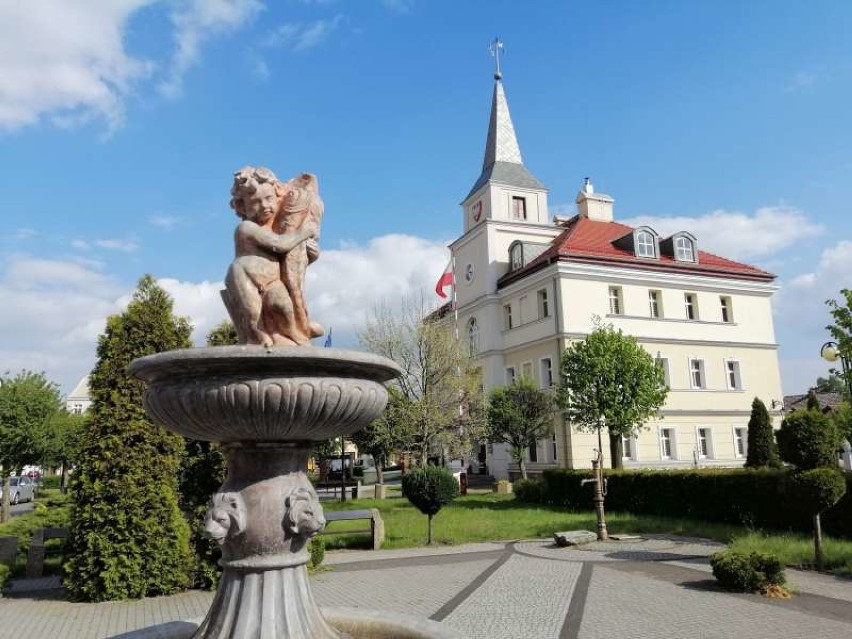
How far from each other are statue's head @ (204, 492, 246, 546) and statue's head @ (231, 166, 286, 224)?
2.07 metres

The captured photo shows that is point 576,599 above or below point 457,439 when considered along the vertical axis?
below

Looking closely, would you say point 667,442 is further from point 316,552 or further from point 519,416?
point 316,552

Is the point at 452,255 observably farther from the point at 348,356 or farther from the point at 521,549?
the point at 348,356

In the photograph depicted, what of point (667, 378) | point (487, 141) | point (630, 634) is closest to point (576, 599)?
point (630, 634)

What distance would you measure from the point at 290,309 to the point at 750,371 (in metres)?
36.2

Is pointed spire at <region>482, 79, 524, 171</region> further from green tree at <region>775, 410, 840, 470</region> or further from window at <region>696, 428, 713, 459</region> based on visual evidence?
green tree at <region>775, 410, 840, 470</region>

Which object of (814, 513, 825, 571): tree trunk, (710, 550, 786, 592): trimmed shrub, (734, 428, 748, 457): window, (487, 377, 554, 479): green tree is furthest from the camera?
(734, 428, 748, 457): window

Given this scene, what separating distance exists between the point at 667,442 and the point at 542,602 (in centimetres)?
2633

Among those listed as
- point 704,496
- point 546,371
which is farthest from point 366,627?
A: point 546,371

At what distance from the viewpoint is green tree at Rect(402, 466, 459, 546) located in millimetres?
14227

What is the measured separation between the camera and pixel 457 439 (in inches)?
1024

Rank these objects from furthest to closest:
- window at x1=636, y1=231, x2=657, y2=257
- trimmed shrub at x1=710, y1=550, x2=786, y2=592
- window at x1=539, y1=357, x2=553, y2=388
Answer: window at x1=636, y1=231, x2=657, y2=257, window at x1=539, y1=357, x2=553, y2=388, trimmed shrub at x1=710, y1=550, x2=786, y2=592

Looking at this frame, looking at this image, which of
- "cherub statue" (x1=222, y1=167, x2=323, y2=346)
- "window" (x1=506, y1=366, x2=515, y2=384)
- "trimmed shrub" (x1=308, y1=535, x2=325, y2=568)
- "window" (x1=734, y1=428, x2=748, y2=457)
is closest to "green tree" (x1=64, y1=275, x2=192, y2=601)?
"trimmed shrub" (x1=308, y1=535, x2=325, y2=568)

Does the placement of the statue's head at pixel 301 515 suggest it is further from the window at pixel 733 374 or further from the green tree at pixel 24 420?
the window at pixel 733 374
